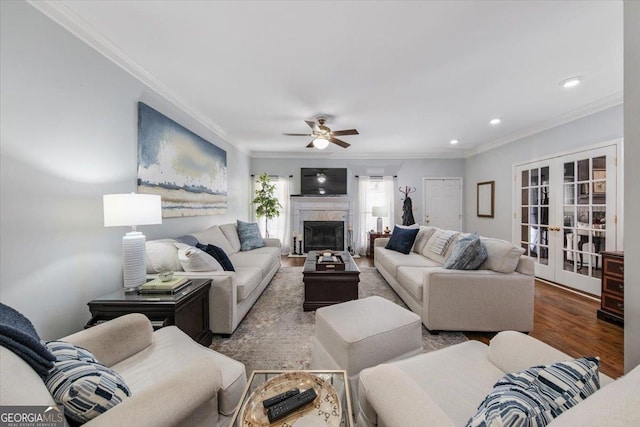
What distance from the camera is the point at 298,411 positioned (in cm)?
88

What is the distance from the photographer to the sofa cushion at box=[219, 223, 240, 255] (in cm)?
375

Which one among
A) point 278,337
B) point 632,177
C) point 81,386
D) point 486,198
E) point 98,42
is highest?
point 98,42

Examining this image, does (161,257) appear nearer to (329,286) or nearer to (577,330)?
(329,286)

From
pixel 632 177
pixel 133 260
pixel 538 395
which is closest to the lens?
pixel 538 395

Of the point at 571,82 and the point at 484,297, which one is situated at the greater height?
the point at 571,82

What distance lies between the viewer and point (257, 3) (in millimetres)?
1542

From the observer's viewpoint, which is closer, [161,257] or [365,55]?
[365,55]

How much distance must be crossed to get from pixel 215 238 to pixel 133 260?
5.08 ft

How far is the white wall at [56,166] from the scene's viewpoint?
136 cm

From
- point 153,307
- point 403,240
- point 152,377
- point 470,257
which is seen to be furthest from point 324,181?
point 152,377

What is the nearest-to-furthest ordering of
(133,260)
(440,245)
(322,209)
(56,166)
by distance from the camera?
(56,166)
(133,260)
(440,245)
(322,209)

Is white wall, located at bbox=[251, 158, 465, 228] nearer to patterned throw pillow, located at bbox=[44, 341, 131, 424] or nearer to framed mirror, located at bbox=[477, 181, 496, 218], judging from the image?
framed mirror, located at bbox=[477, 181, 496, 218]

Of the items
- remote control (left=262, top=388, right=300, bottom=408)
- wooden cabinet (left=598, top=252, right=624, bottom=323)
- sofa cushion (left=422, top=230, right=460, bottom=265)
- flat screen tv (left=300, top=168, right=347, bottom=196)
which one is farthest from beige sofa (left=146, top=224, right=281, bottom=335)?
wooden cabinet (left=598, top=252, right=624, bottom=323)

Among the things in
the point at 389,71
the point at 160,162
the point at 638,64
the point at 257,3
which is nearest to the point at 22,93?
the point at 160,162
